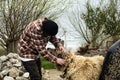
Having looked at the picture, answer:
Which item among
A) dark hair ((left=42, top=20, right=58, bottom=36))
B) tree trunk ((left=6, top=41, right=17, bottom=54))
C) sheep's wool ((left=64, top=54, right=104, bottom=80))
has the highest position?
dark hair ((left=42, top=20, right=58, bottom=36))

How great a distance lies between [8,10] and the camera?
1883 cm

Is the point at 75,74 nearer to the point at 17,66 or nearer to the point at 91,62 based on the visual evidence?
the point at 91,62

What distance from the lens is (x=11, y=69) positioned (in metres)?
12.6

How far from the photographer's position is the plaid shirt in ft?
13.5

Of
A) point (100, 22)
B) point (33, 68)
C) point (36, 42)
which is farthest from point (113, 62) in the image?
point (100, 22)

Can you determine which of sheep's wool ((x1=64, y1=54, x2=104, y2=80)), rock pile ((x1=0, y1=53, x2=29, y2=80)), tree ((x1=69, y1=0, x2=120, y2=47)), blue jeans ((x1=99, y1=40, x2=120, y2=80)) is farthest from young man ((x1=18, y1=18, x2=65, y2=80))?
tree ((x1=69, y1=0, x2=120, y2=47))

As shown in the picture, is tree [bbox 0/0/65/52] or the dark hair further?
tree [bbox 0/0/65/52]

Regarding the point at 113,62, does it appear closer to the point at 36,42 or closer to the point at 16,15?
the point at 36,42

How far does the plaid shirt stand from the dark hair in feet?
0.23

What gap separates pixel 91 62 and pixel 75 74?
0.37ft

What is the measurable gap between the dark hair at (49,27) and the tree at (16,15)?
1454 centimetres

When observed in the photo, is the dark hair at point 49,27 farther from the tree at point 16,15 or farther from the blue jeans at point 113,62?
the tree at point 16,15

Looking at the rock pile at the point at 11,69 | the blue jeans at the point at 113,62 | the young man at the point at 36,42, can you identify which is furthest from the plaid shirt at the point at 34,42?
the rock pile at the point at 11,69

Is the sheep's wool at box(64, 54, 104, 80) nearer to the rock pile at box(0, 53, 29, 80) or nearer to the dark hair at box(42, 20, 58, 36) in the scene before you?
the dark hair at box(42, 20, 58, 36)
